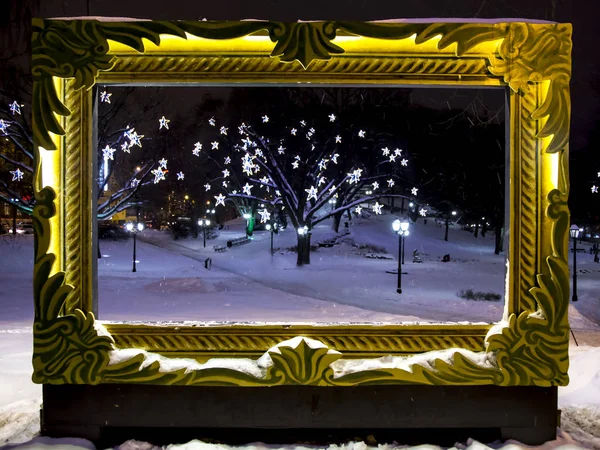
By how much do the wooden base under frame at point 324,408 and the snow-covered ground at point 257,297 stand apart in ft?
0.67

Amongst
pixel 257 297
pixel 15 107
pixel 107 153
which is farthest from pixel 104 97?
pixel 257 297

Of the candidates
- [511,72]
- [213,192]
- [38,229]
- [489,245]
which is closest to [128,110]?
[213,192]

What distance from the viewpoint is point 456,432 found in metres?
4.64

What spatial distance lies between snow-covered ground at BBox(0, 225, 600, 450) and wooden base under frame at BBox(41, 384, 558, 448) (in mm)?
206

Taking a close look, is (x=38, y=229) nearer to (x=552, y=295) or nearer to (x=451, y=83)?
(x=451, y=83)

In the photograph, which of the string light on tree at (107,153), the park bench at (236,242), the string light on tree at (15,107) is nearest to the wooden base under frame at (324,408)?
the string light on tree at (107,153)

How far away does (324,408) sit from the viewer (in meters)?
4.55

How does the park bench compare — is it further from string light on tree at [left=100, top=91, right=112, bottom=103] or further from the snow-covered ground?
string light on tree at [left=100, top=91, right=112, bottom=103]

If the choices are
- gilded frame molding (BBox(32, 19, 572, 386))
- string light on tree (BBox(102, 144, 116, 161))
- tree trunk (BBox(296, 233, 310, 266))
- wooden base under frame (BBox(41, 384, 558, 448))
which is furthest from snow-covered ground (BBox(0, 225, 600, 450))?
string light on tree (BBox(102, 144, 116, 161))

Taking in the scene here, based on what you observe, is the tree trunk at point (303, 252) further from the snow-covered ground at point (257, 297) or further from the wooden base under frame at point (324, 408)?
the wooden base under frame at point (324, 408)

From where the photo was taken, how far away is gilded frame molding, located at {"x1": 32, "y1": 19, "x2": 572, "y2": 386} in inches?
171

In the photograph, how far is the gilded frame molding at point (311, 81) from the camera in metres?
4.35

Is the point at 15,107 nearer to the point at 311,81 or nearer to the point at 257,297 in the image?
the point at 257,297

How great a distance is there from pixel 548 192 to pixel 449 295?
14.9 meters
